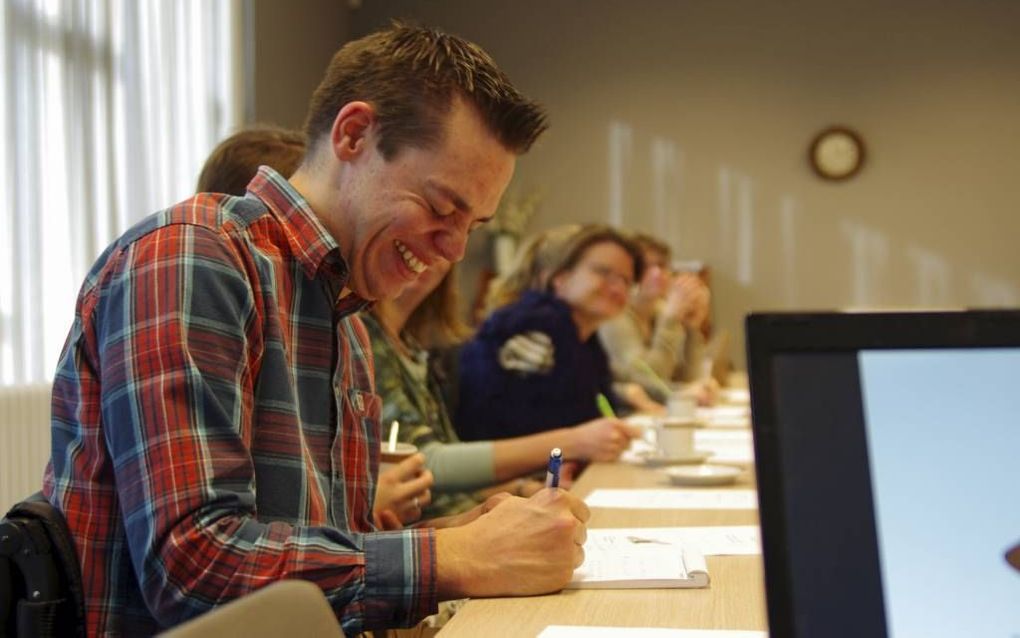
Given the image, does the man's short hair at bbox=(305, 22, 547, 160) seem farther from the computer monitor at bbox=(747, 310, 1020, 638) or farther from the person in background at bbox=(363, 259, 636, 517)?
the person in background at bbox=(363, 259, 636, 517)

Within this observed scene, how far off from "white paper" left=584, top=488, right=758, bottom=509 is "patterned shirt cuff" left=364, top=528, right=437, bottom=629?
2.51 ft

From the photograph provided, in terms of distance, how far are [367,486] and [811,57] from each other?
5.94 m

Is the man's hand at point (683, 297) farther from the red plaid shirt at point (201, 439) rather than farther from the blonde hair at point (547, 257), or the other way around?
the red plaid shirt at point (201, 439)

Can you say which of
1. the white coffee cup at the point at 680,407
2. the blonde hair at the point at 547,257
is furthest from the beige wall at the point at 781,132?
the white coffee cup at the point at 680,407

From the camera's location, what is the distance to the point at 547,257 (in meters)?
3.30

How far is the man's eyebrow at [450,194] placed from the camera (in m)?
1.25

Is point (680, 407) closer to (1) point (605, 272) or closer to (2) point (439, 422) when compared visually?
(1) point (605, 272)

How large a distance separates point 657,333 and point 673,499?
8.62 ft

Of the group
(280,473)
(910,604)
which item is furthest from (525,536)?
(910,604)

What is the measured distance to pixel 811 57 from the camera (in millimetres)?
6656

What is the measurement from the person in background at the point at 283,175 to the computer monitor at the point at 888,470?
3.42ft

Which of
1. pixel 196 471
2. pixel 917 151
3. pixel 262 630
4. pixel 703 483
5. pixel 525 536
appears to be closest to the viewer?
pixel 262 630

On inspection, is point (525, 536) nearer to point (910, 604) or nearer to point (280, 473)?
point (280, 473)

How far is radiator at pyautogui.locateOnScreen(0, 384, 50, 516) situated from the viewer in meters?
3.04
